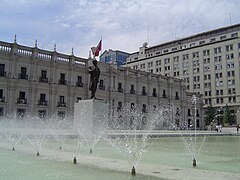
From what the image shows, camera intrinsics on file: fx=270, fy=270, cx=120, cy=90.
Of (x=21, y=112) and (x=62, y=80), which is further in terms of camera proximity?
(x=62, y=80)

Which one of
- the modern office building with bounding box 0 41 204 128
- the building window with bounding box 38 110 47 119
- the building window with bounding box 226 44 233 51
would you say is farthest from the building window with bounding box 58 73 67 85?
the building window with bounding box 226 44 233 51

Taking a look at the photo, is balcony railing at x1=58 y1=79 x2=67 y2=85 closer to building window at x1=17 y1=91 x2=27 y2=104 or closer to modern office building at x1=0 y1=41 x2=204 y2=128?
modern office building at x1=0 y1=41 x2=204 y2=128

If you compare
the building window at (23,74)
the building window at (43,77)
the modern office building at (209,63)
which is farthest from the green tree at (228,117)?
the building window at (23,74)

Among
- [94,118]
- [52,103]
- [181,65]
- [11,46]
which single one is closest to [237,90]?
[181,65]

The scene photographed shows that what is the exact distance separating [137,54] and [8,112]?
60.6 m

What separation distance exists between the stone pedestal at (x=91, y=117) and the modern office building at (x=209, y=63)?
54.0 m

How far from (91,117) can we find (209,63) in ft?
193

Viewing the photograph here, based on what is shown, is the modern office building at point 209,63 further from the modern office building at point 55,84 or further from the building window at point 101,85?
the building window at point 101,85

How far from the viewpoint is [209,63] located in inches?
2704

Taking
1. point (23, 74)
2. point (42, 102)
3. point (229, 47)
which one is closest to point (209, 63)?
point (229, 47)

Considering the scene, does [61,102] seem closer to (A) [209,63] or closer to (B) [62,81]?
(B) [62,81]

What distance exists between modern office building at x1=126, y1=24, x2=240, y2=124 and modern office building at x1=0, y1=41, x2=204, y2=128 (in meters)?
23.1

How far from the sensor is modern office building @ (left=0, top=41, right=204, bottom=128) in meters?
33.5

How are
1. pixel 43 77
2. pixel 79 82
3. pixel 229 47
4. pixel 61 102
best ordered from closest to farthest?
pixel 43 77 < pixel 61 102 < pixel 79 82 < pixel 229 47
